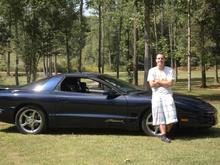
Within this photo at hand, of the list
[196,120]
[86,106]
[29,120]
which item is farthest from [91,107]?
[196,120]

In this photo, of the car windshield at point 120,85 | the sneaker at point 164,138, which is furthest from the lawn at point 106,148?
the car windshield at point 120,85

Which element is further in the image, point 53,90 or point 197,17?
point 197,17

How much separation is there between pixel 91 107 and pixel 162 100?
5.40ft

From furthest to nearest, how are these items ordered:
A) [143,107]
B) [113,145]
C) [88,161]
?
1. [143,107]
2. [113,145]
3. [88,161]

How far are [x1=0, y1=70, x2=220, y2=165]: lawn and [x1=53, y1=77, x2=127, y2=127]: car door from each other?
0.30 metres

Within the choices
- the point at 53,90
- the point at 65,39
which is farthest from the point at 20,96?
the point at 65,39

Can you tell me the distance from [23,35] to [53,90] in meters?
19.0

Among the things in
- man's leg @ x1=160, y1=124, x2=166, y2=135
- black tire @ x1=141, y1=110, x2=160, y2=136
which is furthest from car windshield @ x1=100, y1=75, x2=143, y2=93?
man's leg @ x1=160, y1=124, x2=166, y2=135

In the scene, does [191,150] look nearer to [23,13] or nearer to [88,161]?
[88,161]

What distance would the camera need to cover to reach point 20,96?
12.1 meters

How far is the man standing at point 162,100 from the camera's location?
1080cm

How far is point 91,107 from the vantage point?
1171 centimetres

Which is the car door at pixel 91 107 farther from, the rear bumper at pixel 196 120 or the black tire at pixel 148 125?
the rear bumper at pixel 196 120

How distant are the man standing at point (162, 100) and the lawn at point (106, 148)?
0.35m
